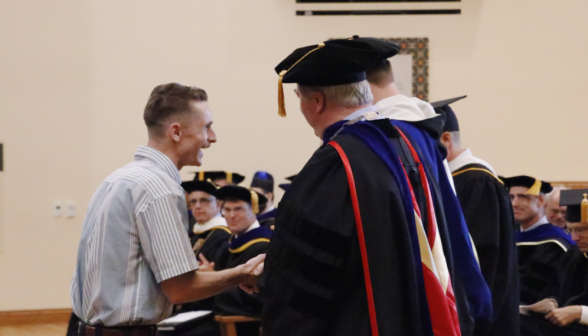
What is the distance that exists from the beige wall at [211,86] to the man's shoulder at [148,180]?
6.39 m

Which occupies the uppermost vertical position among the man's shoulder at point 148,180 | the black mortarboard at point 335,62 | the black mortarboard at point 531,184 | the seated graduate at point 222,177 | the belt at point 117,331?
the black mortarboard at point 335,62

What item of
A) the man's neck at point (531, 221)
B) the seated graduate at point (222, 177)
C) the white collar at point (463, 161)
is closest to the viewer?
the white collar at point (463, 161)

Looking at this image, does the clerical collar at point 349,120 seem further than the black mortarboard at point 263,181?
No

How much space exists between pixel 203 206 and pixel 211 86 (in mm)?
2491

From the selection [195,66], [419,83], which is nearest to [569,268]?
[419,83]

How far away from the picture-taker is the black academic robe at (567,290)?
15.8 ft

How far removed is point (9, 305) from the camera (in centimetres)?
842

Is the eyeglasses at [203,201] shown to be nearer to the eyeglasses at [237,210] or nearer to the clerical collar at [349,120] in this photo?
the eyeglasses at [237,210]

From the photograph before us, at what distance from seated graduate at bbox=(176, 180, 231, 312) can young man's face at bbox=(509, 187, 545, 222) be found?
8.98 feet

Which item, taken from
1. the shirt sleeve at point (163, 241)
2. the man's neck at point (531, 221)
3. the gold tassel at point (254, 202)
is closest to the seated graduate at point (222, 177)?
the gold tassel at point (254, 202)

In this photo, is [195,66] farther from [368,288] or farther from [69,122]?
[368,288]

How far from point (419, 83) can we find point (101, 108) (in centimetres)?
429

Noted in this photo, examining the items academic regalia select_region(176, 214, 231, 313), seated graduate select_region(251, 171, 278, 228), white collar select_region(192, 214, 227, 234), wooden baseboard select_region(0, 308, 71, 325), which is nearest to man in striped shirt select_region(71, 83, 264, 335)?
academic regalia select_region(176, 214, 231, 313)

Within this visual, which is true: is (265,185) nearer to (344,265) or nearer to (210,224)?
(210,224)
